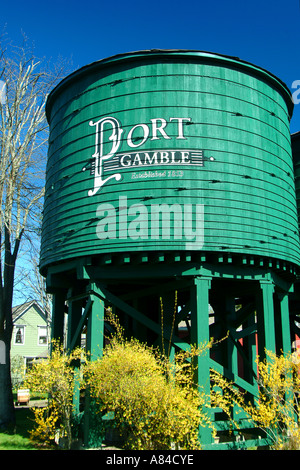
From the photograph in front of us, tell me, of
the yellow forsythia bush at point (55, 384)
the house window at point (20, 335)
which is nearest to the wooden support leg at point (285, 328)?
the yellow forsythia bush at point (55, 384)

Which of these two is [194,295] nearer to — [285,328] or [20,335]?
[285,328]

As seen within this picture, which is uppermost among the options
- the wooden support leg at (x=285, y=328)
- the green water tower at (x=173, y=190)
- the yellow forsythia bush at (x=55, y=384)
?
the green water tower at (x=173, y=190)

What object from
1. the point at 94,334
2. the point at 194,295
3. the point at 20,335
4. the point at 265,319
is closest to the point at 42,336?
the point at 20,335

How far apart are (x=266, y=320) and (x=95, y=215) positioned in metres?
5.04

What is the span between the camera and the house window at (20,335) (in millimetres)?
38594

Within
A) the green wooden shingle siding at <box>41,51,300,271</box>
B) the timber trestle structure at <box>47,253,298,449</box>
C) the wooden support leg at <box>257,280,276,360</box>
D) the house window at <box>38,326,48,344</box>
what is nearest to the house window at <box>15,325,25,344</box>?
the house window at <box>38,326,48,344</box>

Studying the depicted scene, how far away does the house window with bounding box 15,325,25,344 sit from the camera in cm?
3859

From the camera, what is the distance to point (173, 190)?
1067 cm

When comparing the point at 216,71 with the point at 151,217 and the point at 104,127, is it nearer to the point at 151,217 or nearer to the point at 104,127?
the point at 104,127

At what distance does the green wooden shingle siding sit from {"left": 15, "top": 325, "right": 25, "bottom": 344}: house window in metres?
28.3

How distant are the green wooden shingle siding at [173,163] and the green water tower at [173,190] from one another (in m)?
0.03

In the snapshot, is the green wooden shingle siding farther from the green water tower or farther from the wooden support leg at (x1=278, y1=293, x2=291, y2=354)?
the wooden support leg at (x1=278, y1=293, x2=291, y2=354)

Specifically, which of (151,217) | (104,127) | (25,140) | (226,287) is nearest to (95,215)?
(151,217)

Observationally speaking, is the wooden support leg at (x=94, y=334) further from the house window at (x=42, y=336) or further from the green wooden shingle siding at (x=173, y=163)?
the house window at (x=42, y=336)
